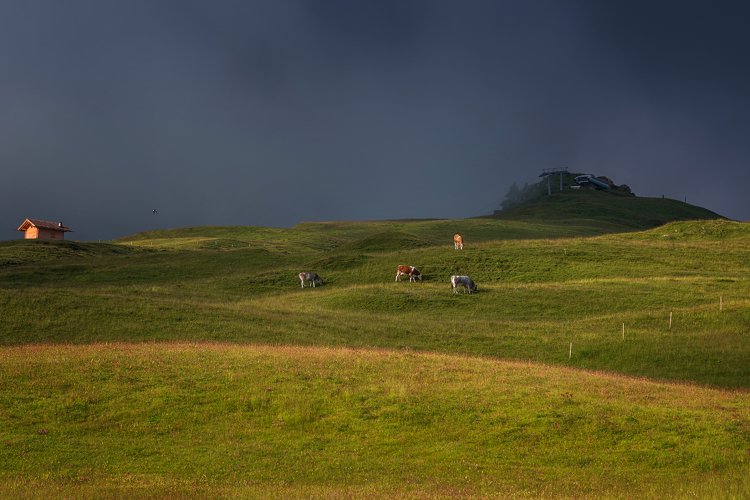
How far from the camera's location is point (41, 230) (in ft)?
347

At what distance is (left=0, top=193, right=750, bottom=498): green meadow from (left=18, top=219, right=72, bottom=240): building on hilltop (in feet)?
161

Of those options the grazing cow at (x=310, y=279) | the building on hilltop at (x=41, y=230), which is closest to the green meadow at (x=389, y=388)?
the grazing cow at (x=310, y=279)

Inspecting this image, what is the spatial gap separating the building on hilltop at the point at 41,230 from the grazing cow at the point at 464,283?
249 ft

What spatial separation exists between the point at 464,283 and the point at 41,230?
260 ft

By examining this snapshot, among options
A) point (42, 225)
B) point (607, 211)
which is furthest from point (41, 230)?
point (607, 211)

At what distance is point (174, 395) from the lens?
23.8 m

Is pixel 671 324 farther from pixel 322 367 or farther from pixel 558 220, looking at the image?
pixel 558 220

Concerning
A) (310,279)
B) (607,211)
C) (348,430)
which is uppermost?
(607,211)

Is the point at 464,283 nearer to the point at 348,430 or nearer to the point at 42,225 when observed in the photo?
the point at 348,430

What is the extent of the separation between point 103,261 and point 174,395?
57.6 metres

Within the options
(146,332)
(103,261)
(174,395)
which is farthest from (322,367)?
(103,261)

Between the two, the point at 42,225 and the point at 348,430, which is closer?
the point at 348,430

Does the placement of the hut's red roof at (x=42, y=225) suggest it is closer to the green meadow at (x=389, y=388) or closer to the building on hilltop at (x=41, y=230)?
the building on hilltop at (x=41, y=230)

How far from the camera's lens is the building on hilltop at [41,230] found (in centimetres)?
10556
